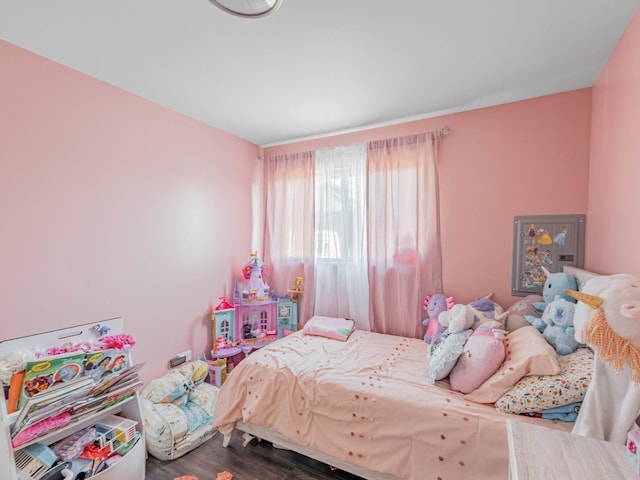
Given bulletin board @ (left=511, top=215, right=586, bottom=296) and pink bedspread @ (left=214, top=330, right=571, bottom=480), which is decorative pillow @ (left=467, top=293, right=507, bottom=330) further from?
pink bedspread @ (left=214, top=330, right=571, bottom=480)

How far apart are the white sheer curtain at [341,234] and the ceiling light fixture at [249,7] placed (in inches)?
70.2

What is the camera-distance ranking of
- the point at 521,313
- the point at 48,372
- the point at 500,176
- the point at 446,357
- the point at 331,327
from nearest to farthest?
the point at 48,372
the point at 446,357
the point at 521,313
the point at 500,176
the point at 331,327

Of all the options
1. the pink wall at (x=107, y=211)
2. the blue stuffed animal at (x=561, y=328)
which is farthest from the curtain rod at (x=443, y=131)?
the pink wall at (x=107, y=211)

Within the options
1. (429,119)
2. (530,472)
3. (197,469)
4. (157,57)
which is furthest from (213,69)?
(197,469)

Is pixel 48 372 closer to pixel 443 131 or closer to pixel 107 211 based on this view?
pixel 107 211

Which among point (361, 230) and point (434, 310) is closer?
point (434, 310)

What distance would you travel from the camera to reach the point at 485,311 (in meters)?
2.09

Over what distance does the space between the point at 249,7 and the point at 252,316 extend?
8.64ft

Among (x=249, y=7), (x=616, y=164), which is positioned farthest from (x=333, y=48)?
(x=616, y=164)

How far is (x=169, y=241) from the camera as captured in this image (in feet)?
7.94

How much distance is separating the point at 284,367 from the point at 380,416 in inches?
27.8

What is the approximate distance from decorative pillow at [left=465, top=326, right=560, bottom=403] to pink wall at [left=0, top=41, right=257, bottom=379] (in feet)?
7.76

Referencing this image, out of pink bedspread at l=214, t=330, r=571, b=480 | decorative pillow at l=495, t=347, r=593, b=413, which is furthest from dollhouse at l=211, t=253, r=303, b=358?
decorative pillow at l=495, t=347, r=593, b=413

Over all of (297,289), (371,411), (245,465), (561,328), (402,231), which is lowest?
(245,465)
